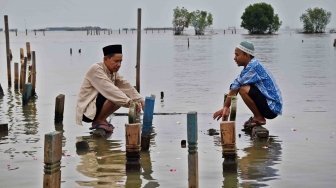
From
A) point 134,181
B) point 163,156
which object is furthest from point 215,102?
point 134,181

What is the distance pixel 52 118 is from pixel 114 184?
6.70m

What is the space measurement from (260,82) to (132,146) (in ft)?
11.0

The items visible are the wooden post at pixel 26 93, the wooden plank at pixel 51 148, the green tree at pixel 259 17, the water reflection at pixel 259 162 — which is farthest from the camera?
the green tree at pixel 259 17

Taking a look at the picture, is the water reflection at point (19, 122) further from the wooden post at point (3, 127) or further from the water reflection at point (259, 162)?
the water reflection at point (259, 162)

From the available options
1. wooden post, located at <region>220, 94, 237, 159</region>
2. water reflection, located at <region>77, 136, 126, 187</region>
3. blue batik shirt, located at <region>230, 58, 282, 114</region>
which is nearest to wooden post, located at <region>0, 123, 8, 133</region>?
water reflection, located at <region>77, 136, 126, 187</region>

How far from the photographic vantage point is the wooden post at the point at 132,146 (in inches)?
331

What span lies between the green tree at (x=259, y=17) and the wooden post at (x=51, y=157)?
152299mm

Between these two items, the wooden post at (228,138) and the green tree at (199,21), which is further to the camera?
the green tree at (199,21)

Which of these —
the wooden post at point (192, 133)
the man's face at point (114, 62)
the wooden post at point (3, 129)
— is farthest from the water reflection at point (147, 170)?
the wooden post at point (3, 129)

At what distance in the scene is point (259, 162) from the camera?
9523 millimetres

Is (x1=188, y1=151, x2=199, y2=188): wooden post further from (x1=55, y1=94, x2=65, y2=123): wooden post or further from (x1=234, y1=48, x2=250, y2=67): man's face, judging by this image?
(x1=55, y1=94, x2=65, y2=123): wooden post

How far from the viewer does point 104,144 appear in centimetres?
1104

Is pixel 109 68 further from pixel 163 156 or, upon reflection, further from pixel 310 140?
pixel 310 140

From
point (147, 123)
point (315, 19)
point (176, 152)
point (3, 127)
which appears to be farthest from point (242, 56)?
point (315, 19)
